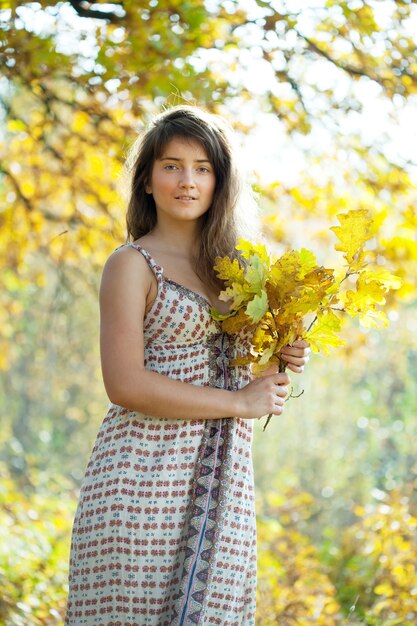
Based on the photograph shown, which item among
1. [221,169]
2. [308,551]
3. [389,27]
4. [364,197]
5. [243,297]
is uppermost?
[389,27]

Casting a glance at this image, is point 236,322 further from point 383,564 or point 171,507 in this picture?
point 383,564

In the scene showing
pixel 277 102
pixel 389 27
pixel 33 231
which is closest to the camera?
pixel 389 27

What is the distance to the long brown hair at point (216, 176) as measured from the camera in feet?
8.32

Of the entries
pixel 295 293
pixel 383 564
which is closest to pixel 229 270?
pixel 295 293

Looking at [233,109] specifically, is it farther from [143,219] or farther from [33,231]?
[143,219]

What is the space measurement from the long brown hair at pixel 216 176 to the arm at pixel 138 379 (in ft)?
0.82

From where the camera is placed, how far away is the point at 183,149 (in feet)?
8.23

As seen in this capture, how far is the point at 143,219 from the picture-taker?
105 inches

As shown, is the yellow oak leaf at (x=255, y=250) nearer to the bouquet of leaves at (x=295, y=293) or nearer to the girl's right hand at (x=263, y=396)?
the bouquet of leaves at (x=295, y=293)

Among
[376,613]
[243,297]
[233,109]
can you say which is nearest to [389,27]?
[233,109]

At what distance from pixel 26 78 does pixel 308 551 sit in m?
3.22

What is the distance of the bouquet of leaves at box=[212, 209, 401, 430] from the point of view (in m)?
2.34

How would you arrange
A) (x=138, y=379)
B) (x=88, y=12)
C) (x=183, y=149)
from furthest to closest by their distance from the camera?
(x=88, y=12), (x=183, y=149), (x=138, y=379)

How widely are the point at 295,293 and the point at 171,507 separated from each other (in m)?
0.62
